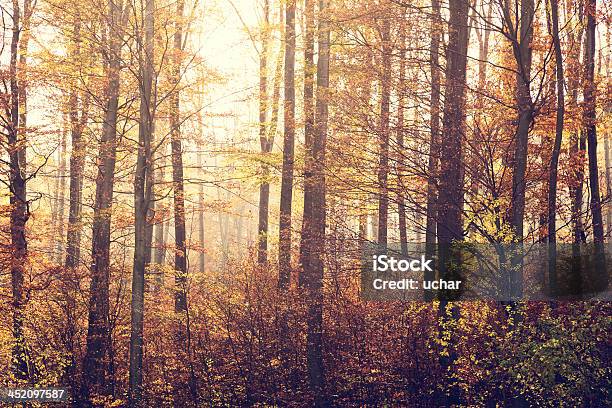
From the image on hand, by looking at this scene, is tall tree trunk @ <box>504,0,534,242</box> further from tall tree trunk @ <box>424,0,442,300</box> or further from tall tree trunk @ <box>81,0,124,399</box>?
tall tree trunk @ <box>81,0,124,399</box>

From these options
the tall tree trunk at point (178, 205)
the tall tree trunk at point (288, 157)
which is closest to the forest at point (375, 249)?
the tall tree trunk at point (288, 157)

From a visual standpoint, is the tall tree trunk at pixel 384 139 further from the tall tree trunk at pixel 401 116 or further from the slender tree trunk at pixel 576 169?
the slender tree trunk at pixel 576 169

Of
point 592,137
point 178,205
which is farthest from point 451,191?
point 178,205

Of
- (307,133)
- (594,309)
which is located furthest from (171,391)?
(594,309)

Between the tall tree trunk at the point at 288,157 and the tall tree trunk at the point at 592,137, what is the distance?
18.1 ft

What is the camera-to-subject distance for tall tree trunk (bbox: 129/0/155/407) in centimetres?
1086

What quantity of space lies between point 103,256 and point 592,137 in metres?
9.13

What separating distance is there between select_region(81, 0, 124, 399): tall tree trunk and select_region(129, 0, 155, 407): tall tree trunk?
19.6 inches

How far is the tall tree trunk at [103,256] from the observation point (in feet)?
36.9

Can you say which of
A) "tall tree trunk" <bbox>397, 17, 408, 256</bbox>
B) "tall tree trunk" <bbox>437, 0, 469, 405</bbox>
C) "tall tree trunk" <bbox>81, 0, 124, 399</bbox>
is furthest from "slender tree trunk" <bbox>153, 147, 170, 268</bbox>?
"tall tree trunk" <bbox>437, 0, 469, 405</bbox>

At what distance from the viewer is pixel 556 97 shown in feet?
38.0

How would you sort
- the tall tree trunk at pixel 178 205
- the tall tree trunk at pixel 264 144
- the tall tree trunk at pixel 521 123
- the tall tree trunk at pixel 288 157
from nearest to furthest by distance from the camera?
the tall tree trunk at pixel 521 123
the tall tree trunk at pixel 288 157
the tall tree trunk at pixel 178 205
the tall tree trunk at pixel 264 144

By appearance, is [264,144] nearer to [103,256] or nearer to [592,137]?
[103,256]

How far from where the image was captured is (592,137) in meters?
12.0
